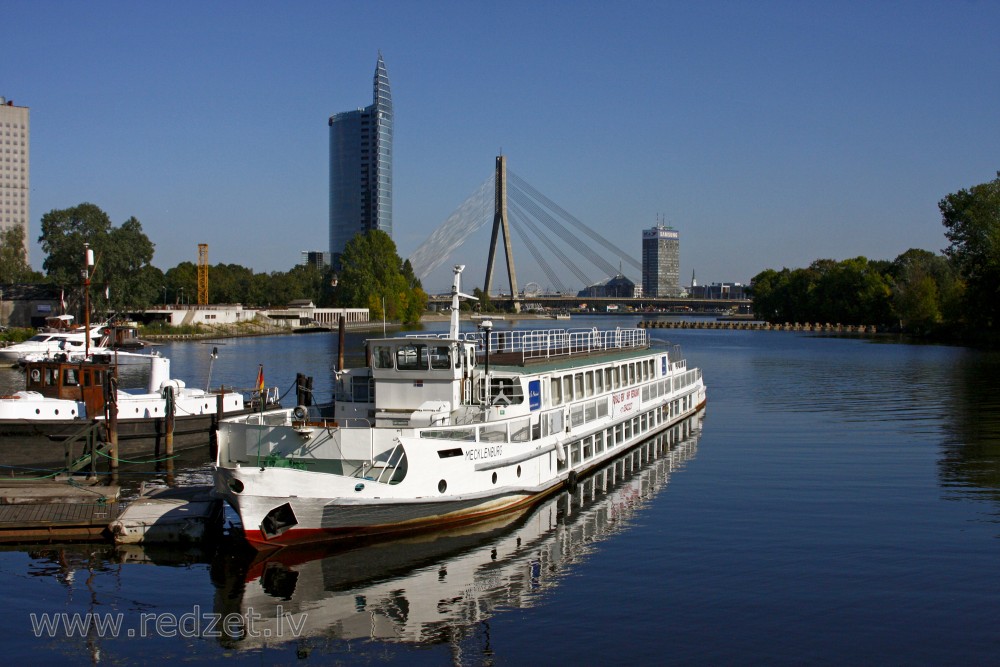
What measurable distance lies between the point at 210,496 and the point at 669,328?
6057 inches

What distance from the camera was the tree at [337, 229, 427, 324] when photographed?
13800 centimetres

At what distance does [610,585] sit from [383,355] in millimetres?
8451

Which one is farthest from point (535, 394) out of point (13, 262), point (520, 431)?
point (13, 262)

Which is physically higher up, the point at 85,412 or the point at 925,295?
the point at 925,295

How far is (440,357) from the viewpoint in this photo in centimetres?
2108

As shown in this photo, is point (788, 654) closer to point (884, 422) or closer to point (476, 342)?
point (476, 342)

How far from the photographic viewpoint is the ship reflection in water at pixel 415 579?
14164mm

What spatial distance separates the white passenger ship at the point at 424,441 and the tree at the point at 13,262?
326 ft

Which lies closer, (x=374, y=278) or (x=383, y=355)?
(x=383, y=355)

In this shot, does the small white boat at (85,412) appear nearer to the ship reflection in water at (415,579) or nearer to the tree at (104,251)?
the ship reflection in water at (415,579)

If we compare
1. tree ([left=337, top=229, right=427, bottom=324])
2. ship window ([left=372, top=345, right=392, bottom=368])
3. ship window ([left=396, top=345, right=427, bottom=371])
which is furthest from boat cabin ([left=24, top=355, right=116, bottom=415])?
tree ([left=337, top=229, right=427, bottom=324])

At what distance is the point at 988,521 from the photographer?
66.0 ft

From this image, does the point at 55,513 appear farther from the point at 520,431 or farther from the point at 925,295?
the point at 925,295

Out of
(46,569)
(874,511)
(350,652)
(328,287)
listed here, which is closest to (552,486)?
(874,511)
